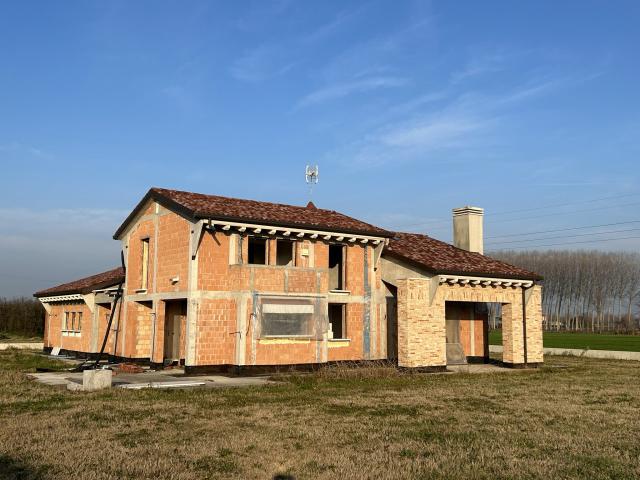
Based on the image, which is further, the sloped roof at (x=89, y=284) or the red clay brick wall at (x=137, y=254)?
the sloped roof at (x=89, y=284)

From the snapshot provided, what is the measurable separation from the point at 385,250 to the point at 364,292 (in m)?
1.86

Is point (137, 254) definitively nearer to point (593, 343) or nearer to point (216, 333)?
point (216, 333)

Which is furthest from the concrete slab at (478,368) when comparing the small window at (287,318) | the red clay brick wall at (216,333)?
the red clay brick wall at (216,333)

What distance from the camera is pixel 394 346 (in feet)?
77.7

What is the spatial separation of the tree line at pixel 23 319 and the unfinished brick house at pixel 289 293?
29253 mm

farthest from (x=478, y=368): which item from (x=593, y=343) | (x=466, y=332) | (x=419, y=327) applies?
(x=593, y=343)

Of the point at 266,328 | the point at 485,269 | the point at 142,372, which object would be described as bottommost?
the point at 142,372

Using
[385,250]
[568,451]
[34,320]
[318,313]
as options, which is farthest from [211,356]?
[34,320]

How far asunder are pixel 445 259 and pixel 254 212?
776 centimetres

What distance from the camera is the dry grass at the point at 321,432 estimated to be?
742 centimetres

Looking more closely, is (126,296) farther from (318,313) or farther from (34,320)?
(34,320)

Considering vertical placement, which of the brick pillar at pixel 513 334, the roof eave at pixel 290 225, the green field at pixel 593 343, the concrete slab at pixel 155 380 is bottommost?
the green field at pixel 593 343

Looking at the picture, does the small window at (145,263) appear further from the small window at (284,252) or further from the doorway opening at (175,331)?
the small window at (284,252)

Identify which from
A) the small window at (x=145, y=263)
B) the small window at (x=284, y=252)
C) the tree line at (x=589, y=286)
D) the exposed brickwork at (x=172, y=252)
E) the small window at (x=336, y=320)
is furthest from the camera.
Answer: the tree line at (x=589, y=286)
